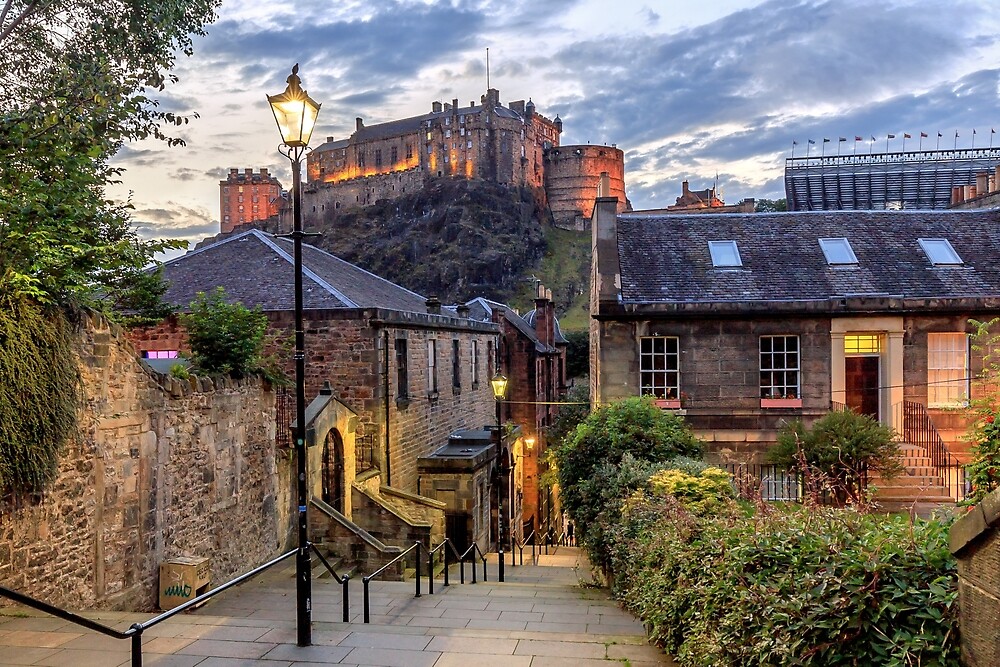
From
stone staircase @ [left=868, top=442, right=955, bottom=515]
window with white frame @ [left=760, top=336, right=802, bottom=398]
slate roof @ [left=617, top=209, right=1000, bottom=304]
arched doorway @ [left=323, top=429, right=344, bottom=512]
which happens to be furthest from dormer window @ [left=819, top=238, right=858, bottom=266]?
arched doorway @ [left=323, top=429, right=344, bottom=512]

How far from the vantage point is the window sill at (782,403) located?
56.3ft

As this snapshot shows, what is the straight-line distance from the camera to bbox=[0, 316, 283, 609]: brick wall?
26.5 ft

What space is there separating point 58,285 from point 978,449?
9.40 metres

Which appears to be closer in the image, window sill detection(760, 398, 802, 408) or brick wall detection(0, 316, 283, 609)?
brick wall detection(0, 316, 283, 609)

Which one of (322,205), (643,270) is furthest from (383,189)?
(643,270)

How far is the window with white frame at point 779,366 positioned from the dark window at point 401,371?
916 cm

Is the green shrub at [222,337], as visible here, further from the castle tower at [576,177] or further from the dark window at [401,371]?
the castle tower at [576,177]

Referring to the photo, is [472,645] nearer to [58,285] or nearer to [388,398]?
[58,285]

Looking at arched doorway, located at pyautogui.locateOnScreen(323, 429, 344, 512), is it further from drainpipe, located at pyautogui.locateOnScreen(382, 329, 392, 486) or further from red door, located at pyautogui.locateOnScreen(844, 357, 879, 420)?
red door, located at pyautogui.locateOnScreen(844, 357, 879, 420)

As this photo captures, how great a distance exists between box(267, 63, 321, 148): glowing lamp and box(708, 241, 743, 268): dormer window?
13.6 metres

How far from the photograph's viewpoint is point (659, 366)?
57.5 ft

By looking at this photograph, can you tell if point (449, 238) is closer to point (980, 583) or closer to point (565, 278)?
point (565, 278)

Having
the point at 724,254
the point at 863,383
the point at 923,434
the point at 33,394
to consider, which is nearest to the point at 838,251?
the point at 724,254

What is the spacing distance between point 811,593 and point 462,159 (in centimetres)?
10510
